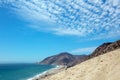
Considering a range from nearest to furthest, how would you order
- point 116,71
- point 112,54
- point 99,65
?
point 116,71 → point 99,65 → point 112,54

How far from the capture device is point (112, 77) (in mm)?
33031

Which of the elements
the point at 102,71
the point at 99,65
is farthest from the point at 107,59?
the point at 102,71

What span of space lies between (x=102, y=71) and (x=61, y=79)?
786cm

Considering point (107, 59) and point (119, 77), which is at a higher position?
point (107, 59)

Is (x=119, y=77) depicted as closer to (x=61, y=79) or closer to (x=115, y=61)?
(x=115, y=61)

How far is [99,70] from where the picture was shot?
37812 mm

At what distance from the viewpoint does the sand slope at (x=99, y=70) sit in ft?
114

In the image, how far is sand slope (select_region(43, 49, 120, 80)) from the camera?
34812 millimetres

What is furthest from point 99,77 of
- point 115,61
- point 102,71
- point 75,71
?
point 75,71

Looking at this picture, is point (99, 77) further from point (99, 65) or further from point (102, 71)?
point (99, 65)

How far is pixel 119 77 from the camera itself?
32156 mm

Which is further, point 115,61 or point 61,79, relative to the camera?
point 61,79

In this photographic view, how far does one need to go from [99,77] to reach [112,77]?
267cm

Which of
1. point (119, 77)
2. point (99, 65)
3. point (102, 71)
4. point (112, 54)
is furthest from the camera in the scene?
point (112, 54)
